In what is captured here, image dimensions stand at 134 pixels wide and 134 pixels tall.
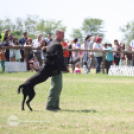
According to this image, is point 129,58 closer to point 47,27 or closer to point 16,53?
point 16,53

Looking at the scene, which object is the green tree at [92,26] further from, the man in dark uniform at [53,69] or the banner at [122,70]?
the man in dark uniform at [53,69]

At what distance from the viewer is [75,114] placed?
332 inches

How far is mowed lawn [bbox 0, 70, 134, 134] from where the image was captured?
Result: 6.72 metres

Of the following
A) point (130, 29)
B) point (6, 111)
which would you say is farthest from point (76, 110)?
point (130, 29)

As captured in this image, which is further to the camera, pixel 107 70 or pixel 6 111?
pixel 107 70

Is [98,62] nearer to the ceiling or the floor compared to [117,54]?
nearer to the floor

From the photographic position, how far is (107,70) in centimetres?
2105

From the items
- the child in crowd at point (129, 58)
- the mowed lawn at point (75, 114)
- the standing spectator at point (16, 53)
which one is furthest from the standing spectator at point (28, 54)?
the mowed lawn at point (75, 114)

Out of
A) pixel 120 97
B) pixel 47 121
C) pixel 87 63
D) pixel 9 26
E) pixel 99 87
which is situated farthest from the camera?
pixel 9 26

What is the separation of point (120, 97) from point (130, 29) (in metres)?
90.6

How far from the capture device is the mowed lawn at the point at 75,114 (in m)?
6.72

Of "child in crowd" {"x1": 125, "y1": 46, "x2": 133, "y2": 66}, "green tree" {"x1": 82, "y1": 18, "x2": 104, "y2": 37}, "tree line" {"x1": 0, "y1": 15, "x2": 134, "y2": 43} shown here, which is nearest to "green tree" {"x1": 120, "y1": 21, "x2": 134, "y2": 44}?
"tree line" {"x1": 0, "y1": 15, "x2": 134, "y2": 43}

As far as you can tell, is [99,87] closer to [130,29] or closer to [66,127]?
[66,127]

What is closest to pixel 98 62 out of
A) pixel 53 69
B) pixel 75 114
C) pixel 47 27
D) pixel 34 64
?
pixel 34 64
